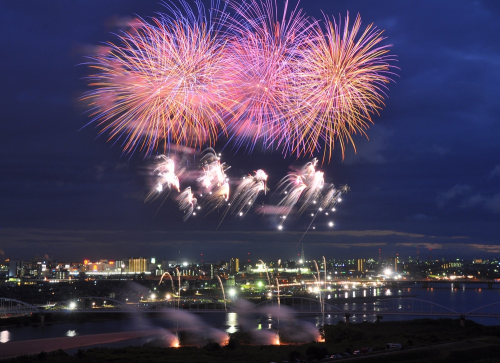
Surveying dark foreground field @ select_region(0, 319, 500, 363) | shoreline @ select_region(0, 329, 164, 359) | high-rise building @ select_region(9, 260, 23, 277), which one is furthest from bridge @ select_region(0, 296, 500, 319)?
high-rise building @ select_region(9, 260, 23, 277)

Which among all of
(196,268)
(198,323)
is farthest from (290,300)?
(196,268)

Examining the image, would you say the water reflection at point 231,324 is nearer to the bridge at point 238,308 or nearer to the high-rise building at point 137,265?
the bridge at point 238,308

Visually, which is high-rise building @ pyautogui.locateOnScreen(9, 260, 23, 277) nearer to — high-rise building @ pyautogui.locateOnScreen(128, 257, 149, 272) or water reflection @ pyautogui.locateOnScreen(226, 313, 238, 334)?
high-rise building @ pyautogui.locateOnScreen(128, 257, 149, 272)

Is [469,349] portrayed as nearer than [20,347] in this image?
Yes

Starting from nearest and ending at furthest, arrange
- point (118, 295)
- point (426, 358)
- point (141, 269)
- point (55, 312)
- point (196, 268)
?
point (426, 358)
point (55, 312)
point (118, 295)
point (141, 269)
point (196, 268)

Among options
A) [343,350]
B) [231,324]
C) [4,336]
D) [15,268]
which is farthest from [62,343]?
[15,268]

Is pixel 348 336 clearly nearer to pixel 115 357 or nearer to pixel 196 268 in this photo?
pixel 115 357

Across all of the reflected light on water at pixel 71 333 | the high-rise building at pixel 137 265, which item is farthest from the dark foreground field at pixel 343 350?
the high-rise building at pixel 137 265

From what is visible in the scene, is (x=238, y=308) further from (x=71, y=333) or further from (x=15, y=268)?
(x=15, y=268)
